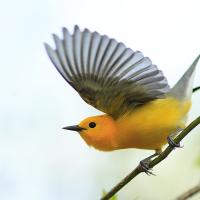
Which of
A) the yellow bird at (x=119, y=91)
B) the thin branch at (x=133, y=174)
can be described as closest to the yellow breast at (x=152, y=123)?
the yellow bird at (x=119, y=91)

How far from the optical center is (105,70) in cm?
202

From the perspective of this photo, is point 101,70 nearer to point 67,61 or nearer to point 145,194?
point 67,61

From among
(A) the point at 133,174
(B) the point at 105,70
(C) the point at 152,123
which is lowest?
(C) the point at 152,123

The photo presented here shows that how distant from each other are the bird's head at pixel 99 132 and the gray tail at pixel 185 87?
0.30 metres

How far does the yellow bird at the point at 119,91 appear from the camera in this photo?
197 centimetres

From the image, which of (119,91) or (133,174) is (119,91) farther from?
(133,174)

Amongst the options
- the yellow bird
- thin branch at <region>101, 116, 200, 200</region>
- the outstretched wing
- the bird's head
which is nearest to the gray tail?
the yellow bird

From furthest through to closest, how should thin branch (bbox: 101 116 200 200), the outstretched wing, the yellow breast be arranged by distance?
the yellow breast
the outstretched wing
thin branch (bbox: 101 116 200 200)

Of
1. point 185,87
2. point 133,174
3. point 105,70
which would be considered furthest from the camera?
point 185,87

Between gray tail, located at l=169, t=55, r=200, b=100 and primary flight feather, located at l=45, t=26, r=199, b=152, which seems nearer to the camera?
primary flight feather, located at l=45, t=26, r=199, b=152

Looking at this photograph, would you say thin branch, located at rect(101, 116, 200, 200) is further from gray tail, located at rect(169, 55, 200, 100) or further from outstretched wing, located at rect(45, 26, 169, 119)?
gray tail, located at rect(169, 55, 200, 100)

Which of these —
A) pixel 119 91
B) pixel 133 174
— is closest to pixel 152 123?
pixel 119 91

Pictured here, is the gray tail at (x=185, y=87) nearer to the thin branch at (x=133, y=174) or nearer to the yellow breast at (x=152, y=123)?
the yellow breast at (x=152, y=123)

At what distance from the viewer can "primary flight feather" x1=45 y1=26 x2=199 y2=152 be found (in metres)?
1.97
